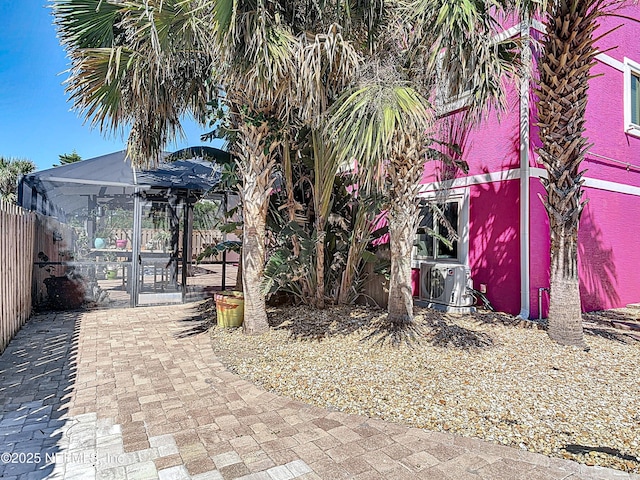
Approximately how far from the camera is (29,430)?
328 cm

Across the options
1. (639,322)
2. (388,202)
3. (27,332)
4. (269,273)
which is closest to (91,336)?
(27,332)

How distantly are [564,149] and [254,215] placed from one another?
15.9 ft

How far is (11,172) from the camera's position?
1683 cm

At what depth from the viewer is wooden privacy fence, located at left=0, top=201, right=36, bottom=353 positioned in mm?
5336

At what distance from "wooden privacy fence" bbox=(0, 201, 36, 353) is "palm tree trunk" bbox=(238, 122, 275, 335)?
343cm

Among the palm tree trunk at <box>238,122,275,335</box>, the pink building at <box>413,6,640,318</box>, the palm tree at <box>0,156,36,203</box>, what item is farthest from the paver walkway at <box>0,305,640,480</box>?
the palm tree at <box>0,156,36,203</box>

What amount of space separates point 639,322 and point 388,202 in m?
5.80

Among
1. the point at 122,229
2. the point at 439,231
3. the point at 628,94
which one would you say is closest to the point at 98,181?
the point at 122,229

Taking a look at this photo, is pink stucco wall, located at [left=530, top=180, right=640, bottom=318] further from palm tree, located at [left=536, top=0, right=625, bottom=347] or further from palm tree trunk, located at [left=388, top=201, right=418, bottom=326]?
palm tree trunk, located at [left=388, top=201, right=418, bottom=326]

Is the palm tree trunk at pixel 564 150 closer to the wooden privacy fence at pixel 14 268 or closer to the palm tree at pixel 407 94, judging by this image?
the palm tree at pixel 407 94

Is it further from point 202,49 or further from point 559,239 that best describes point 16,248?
point 559,239

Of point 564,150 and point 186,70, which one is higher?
point 186,70

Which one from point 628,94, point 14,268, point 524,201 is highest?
point 628,94

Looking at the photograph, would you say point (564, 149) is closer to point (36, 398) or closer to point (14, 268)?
point (36, 398)
